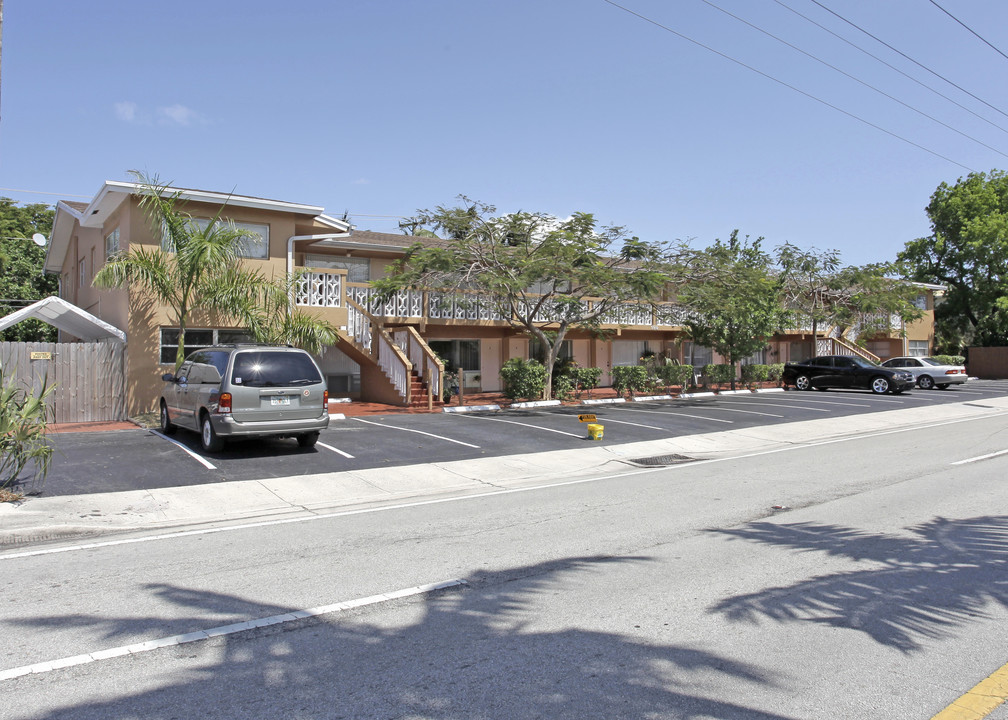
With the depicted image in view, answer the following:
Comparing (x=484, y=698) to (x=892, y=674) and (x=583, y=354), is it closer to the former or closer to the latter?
(x=892, y=674)

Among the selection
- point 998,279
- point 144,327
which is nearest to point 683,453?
point 144,327

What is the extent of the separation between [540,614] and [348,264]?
20695 millimetres

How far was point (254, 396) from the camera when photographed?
39.9ft

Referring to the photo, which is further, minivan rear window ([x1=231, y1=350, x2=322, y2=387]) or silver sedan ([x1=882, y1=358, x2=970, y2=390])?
silver sedan ([x1=882, y1=358, x2=970, y2=390])

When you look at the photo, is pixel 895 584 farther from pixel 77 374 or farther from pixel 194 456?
pixel 77 374

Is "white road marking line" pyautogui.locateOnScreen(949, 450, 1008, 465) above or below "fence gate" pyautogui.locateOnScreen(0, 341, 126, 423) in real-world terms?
below

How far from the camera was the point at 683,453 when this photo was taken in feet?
48.6

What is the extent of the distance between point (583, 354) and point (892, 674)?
25.2 metres

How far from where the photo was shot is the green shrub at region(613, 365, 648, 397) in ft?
81.3

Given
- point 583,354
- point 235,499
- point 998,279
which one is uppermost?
point 998,279

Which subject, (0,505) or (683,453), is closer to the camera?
(0,505)

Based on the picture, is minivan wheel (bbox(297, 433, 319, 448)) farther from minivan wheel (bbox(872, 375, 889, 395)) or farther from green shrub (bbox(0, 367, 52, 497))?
minivan wheel (bbox(872, 375, 889, 395))

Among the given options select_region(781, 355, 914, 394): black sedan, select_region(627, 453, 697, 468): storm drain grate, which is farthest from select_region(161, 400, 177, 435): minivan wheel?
select_region(781, 355, 914, 394): black sedan

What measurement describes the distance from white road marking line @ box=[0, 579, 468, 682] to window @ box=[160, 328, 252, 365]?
13.8 m
